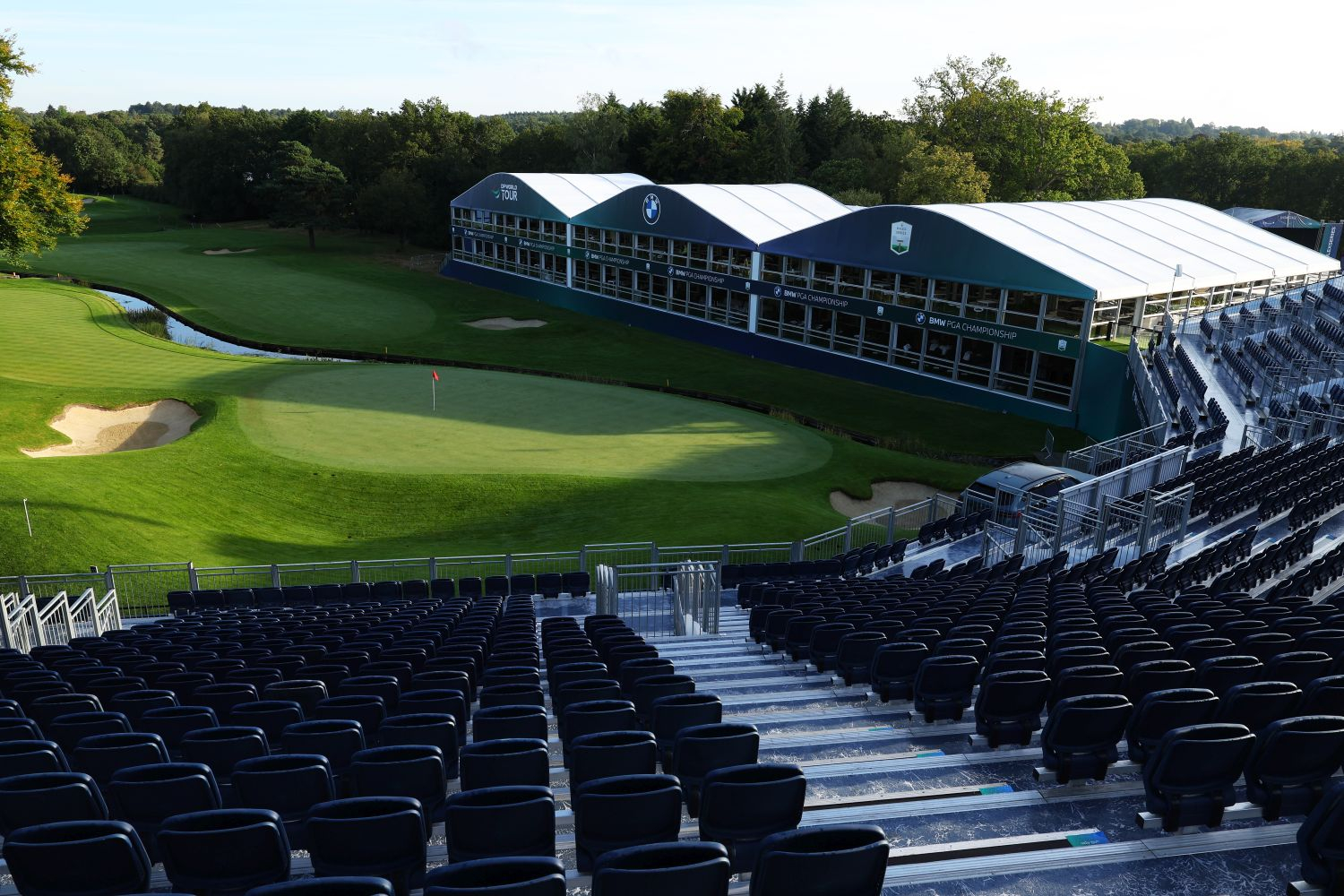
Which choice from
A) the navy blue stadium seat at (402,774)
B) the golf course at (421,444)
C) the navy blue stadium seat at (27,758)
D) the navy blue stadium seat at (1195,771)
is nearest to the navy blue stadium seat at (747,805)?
the navy blue stadium seat at (402,774)

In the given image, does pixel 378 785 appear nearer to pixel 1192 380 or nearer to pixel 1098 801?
pixel 1098 801

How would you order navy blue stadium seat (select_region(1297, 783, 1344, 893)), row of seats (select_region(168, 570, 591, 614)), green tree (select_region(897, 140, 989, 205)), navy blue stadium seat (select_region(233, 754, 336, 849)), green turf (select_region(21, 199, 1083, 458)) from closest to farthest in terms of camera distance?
navy blue stadium seat (select_region(1297, 783, 1344, 893)), navy blue stadium seat (select_region(233, 754, 336, 849)), row of seats (select_region(168, 570, 591, 614)), green turf (select_region(21, 199, 1083, 458)), green tree (select_region(897, 140, 989, 205))

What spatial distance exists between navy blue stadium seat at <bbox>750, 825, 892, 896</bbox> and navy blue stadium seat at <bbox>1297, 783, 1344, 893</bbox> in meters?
2.76

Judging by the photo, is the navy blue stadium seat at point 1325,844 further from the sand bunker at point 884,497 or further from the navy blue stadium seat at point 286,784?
the sand bunker at point 884,497

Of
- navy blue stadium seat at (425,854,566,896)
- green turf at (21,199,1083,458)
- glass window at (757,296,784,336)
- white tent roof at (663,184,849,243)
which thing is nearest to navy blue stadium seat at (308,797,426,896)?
navy blue stadium seat at (425,854,566,896)

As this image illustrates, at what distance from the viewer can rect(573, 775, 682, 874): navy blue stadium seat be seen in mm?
5527

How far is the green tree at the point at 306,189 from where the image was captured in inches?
3287

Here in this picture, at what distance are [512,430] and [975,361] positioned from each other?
20781 mm

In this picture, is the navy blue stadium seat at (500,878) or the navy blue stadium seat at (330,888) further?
the navy blue stadium seat at (500,878)

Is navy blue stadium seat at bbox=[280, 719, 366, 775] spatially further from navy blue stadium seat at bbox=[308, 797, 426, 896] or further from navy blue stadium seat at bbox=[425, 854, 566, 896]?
navy blue stadium seat at bbox=[425, 854, 566, 896]

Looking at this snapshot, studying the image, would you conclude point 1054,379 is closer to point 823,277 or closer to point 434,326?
point 823,277

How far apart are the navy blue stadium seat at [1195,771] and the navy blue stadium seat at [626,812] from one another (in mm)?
3398

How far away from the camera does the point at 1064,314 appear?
37.4 meters

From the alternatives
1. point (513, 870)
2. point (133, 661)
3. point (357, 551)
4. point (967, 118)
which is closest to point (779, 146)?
point (967, 118)
